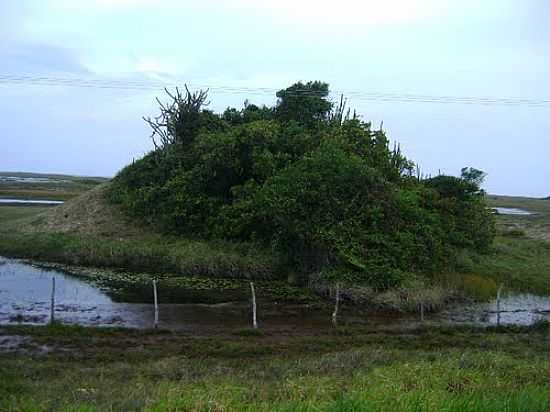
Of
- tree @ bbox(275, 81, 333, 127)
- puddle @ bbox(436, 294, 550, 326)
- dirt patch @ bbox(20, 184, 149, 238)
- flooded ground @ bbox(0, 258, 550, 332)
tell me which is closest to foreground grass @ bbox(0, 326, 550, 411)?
flooded ground @ bbox(0, 258, 550, 332)

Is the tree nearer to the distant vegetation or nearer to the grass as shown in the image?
the distant vegetation

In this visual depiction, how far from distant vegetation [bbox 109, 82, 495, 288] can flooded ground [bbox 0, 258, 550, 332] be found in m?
3.02

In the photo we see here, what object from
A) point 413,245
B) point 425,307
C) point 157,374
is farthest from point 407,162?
point 157,374

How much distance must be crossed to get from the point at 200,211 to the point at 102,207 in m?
9.05

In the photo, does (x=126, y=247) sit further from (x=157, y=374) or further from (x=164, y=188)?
(x=157, y=374)

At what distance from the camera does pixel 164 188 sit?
37.7m

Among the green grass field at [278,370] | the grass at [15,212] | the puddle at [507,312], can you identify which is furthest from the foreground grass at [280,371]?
the grass at [15,212]

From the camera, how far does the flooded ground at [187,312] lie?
2038 centimetres

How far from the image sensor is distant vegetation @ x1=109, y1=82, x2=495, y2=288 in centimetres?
2723

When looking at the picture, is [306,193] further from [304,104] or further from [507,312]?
[304,104]

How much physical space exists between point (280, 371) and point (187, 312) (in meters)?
9.66

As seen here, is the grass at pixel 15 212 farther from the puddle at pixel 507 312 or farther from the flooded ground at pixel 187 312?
the puddle at pixel 507 312

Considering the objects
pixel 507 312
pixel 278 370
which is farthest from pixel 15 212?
pixel 278 370

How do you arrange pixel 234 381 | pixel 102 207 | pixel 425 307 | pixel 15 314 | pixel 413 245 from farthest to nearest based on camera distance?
pixel 102 207
pixel 413 245
pixel 425 307
pixel 15 314
pixel 234 381
